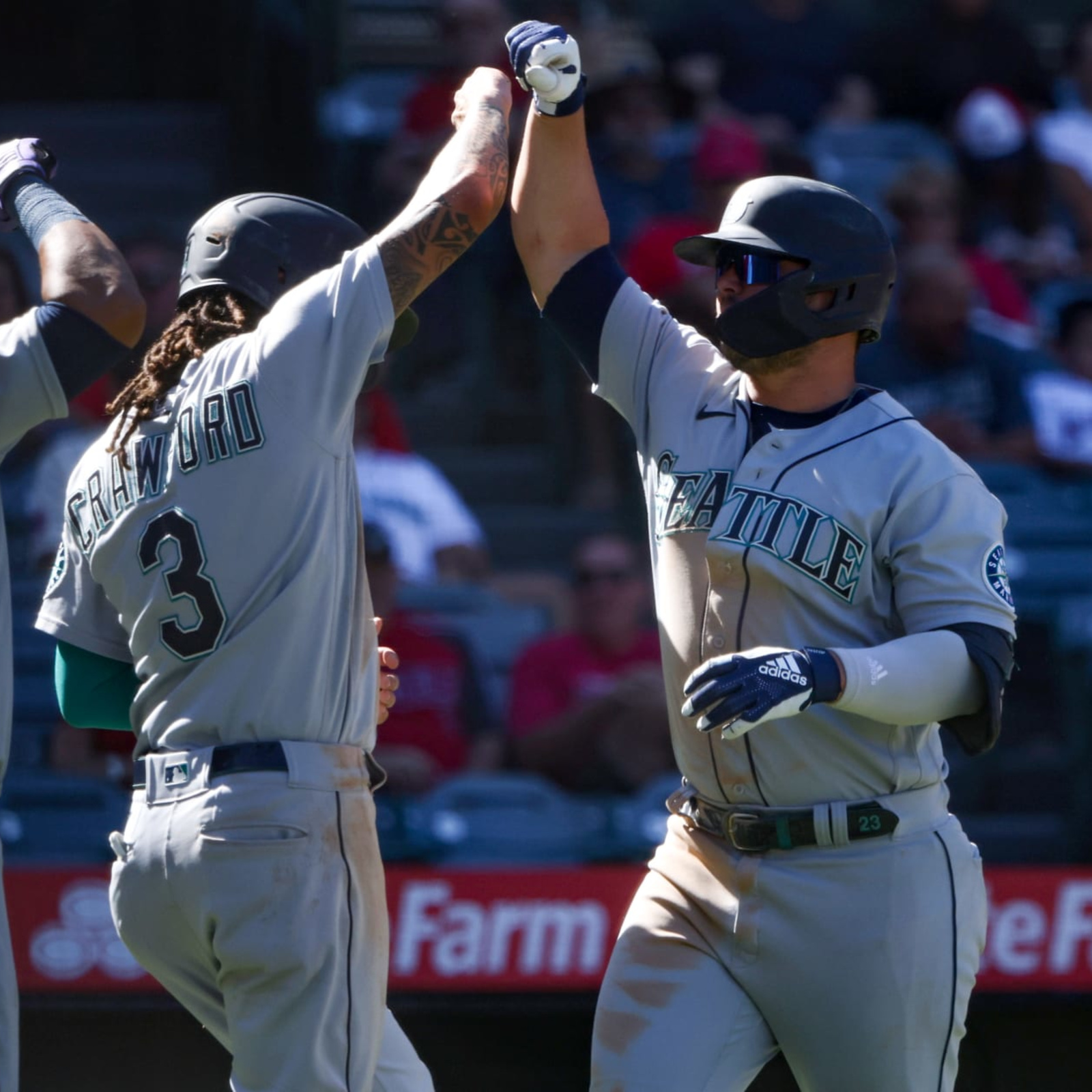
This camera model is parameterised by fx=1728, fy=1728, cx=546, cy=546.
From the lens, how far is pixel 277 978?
243 centimetres

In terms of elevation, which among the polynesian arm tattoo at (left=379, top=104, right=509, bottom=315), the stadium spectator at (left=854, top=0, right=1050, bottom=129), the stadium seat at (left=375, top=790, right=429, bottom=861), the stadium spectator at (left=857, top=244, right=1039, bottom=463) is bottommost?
the stadium seat at (left=375, top=790, right=429, bottom=861)

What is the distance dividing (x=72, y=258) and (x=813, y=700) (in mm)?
1278

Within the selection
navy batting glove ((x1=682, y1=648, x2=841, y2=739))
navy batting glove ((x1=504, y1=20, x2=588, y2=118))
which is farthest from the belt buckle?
navy batting glove ((x1=504, y1=20, x2=588, y2=118))

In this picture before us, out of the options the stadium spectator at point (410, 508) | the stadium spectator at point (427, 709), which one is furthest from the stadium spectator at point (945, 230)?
the stadium spectator at point (427, 709)

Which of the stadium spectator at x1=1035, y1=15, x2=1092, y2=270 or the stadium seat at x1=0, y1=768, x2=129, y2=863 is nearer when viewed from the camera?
the stadium seat at x1=0, y1=768, x2=129, y2=863

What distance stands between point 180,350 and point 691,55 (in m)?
4.50

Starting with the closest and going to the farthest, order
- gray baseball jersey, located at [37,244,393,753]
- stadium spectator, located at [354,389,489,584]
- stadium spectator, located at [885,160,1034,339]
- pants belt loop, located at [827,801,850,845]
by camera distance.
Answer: gray baseball jersey, located at [37,244,393,753], pants belt loop, located at [827,801,850,845], stadium spectator, located at [354,389,489,584], stadium spectator, located at [885,160,1034,339]

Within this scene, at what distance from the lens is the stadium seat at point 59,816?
5281 mm

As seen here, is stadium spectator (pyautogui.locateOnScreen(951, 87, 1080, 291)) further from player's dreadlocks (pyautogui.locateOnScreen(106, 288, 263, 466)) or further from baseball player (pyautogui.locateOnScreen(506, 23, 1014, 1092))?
player's dreadlocks (pyautogui.locateOnScreen(106, 288, 263, 466))

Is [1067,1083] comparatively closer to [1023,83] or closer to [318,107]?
[1023,83]

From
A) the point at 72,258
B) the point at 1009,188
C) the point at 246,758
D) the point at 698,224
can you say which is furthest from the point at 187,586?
the point at 1009,188

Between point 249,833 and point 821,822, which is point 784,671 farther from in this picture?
point 249,833

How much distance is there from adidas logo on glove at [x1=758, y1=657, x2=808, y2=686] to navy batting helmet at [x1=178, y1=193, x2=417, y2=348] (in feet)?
2.62

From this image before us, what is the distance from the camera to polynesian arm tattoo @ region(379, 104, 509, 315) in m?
2.54
